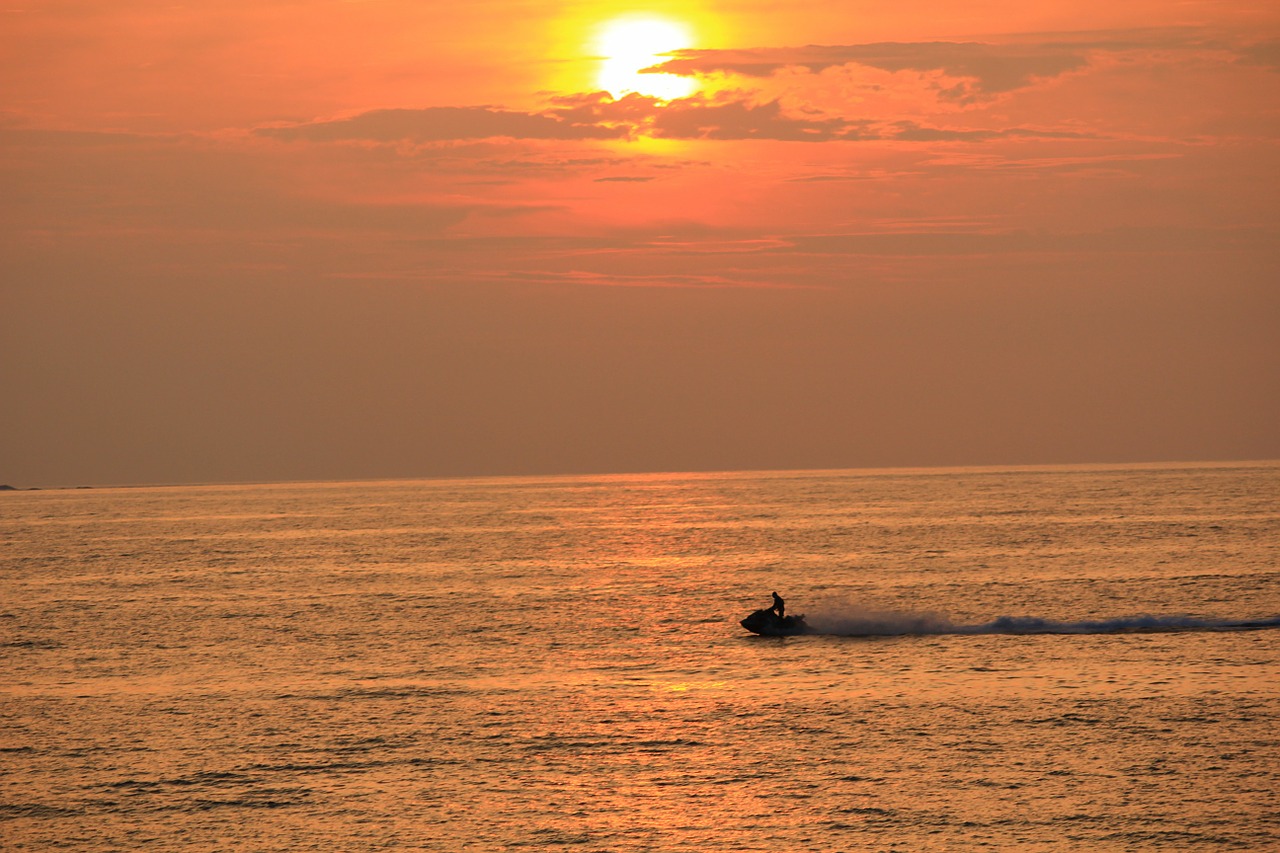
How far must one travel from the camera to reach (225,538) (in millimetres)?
191875

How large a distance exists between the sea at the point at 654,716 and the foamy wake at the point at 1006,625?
25cm

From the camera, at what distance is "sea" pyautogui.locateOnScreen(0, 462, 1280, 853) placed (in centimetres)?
3766

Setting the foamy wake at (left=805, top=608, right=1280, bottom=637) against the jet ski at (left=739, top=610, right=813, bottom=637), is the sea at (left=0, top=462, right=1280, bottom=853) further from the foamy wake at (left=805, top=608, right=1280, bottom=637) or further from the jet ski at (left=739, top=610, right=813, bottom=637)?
the jet ski at (left=739, top=610, right=813, bottom=637)

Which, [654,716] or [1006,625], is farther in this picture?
[1006,625]

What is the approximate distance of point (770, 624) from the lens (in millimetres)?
74188

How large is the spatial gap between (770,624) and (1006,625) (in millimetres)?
12625

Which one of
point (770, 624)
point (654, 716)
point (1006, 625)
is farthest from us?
point (770, 624)

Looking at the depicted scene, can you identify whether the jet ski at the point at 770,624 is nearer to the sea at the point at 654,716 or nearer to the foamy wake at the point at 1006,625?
the sea at the point at 654,716

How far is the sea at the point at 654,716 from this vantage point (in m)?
37.7

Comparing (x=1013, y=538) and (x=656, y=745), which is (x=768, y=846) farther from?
(x=1013, y=538)

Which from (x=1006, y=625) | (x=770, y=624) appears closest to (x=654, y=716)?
(x=770, y=624)

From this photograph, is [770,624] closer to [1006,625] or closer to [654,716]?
[1006,625]

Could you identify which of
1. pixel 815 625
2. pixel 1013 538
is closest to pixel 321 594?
pixel 815 625

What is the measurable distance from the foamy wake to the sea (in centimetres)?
25
